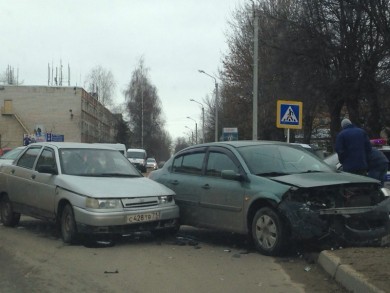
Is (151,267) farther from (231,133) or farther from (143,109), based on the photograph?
(143,109)

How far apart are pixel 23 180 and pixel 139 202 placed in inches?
109

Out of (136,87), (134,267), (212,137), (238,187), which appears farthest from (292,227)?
(136,87)

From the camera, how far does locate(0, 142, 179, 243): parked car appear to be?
755 centimetres

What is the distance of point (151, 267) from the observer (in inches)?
254

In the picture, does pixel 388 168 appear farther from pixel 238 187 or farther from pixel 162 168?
pixel 162 168

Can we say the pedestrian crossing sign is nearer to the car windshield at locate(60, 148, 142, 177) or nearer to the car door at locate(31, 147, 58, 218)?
the car windshield at locate(60, 148, 142, 177)

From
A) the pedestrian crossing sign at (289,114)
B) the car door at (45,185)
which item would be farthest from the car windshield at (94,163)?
the pedestrian crossing sign at (289,114)

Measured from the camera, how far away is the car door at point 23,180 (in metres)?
9.13

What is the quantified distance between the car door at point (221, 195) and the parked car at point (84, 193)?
57 centimetres

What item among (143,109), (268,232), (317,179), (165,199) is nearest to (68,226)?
(165,199)

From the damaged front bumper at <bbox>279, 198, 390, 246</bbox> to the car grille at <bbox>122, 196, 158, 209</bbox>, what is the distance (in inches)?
86.6

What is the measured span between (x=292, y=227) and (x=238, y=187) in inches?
45.2

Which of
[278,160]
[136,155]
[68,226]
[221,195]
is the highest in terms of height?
[278,160]

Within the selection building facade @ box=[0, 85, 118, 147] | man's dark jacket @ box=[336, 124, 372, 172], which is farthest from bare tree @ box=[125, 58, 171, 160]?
man's dark jacket @ box=[336, 124, 372, 172]
